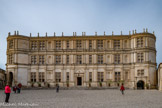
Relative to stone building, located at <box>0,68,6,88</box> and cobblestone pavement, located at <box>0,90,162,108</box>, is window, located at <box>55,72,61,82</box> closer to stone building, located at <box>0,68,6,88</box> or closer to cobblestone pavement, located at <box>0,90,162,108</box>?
stone building, located at <box>0,68,6,88</box>

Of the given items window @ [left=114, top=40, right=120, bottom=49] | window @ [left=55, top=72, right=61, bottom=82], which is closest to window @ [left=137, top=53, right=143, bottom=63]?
window @ [left=114, top=40, right=120, bottom=49]

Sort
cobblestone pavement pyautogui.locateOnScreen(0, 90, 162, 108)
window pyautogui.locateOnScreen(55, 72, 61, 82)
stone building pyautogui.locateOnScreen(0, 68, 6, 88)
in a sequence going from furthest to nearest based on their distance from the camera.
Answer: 1. window pyautogui.locateOnScreen(55, 72, 61, 82)
2. stone building pyautogui.locateOnScreen(0, 68, 6, 88)
3. cobblestone pavement pyautogui.locateOnScreen(0, 90, 162, 108)

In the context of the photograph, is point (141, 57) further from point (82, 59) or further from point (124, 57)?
point (82, 59)

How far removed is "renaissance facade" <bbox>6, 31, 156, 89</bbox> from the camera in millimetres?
51750

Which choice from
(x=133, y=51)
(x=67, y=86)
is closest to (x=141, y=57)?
(x=133, y=51)

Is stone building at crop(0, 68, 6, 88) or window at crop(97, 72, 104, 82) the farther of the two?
window at crop(97, 72, 104, 82)

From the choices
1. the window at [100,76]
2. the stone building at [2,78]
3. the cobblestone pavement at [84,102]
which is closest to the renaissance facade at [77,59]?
the window at [100,76]

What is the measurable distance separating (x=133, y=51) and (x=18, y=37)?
26209 mm

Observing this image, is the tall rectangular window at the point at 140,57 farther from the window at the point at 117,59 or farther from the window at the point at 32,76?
the window at the point at 32,76

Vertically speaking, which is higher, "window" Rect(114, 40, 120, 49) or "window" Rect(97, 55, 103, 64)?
"window" Rect(114, 40, 120, 49)

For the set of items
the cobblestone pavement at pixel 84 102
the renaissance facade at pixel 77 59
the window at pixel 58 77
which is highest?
the renaissance facade at pixel 77 59

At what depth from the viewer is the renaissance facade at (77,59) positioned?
51750 mm

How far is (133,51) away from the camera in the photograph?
5169cm

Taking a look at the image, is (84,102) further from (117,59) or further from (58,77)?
(117,59)
